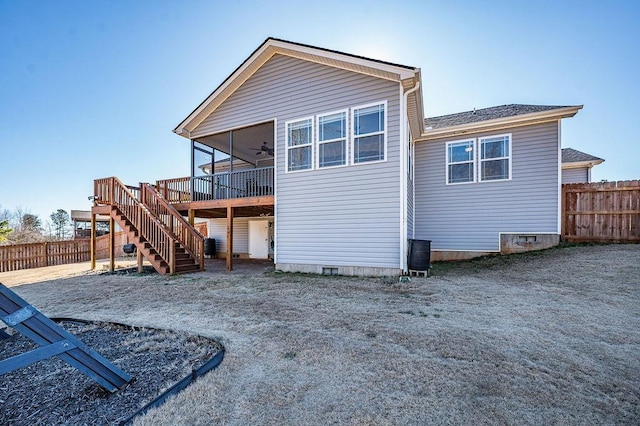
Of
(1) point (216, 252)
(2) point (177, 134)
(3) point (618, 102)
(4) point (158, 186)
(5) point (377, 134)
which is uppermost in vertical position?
(3) point (618, 102)

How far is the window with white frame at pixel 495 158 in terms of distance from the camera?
902 centimetres

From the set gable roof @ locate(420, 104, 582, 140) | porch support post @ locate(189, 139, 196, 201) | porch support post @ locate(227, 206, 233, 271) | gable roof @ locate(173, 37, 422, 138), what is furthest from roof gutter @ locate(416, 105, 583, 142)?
porch support post @ locate(189, 139, 196, 201)

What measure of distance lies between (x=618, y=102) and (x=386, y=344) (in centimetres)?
1519

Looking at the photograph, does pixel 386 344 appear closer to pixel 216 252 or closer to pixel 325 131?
pixel 325 131

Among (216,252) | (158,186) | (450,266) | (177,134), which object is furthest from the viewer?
(216,252)

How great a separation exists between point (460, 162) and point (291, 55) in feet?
21.7

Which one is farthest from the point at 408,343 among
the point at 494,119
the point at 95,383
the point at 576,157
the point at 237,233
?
the point at 576,157

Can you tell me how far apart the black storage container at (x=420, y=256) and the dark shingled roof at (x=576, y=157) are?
11565 millimetres

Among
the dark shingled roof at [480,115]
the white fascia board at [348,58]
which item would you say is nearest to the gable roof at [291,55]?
the white fascia board at [348,58]

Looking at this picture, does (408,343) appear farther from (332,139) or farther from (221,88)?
(221,88)

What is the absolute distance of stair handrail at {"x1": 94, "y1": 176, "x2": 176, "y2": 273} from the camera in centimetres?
870

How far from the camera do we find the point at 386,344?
126 inches

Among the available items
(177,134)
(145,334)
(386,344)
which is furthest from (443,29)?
(145,334)

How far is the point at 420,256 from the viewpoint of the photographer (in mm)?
7141
